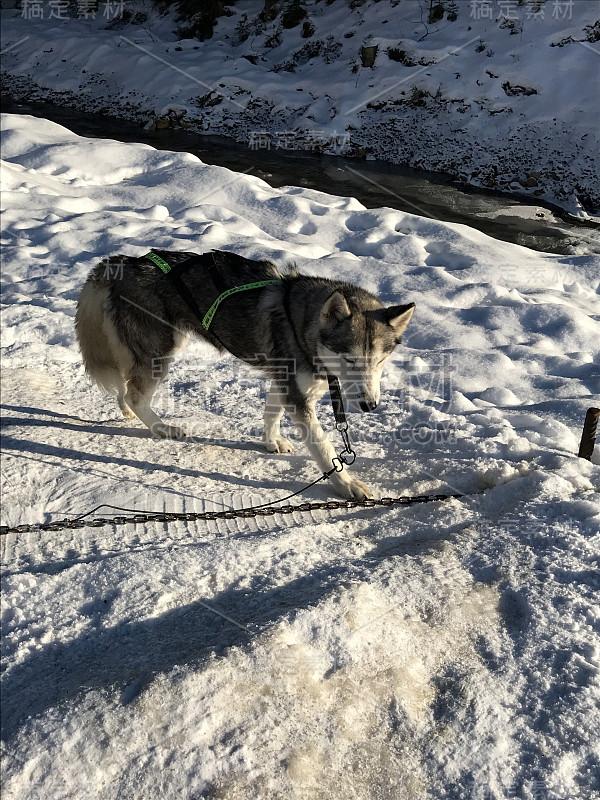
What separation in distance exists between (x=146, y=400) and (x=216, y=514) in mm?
1285

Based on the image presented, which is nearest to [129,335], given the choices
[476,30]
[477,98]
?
[477,98]

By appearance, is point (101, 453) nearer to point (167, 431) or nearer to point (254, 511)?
point (167, 431)

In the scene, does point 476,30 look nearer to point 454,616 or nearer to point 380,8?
point 380,8

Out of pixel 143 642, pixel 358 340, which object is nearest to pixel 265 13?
pixel 358 340

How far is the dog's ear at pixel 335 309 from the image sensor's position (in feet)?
11.4

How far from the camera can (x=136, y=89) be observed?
17453 millimetres

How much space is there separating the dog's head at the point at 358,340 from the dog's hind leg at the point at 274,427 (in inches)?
28.7

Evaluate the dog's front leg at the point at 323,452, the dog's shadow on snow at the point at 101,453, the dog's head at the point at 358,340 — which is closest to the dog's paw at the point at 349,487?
the dog's front leg at the point at 323,452

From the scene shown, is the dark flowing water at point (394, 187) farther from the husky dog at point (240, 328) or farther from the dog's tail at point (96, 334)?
the dog's tail at point (96, 334)

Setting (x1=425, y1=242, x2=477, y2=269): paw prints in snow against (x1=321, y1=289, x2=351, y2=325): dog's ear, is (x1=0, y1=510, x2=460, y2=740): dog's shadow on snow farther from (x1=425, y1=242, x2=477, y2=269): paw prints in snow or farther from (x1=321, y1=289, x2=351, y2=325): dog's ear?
(x1=425, y1=242, x2=477, y2=269): paw prints in snow

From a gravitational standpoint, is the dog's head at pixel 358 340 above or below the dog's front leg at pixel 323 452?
above

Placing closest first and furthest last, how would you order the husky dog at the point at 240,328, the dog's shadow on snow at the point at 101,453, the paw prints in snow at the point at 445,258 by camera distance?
the husky dog at the point at 240,328
the dog's shadow on snow at the point at 101,453
the paw prints in snow at the point at 445,258

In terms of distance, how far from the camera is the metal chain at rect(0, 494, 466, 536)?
3432 millimetres

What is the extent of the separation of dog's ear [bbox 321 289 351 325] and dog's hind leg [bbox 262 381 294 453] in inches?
31.5
